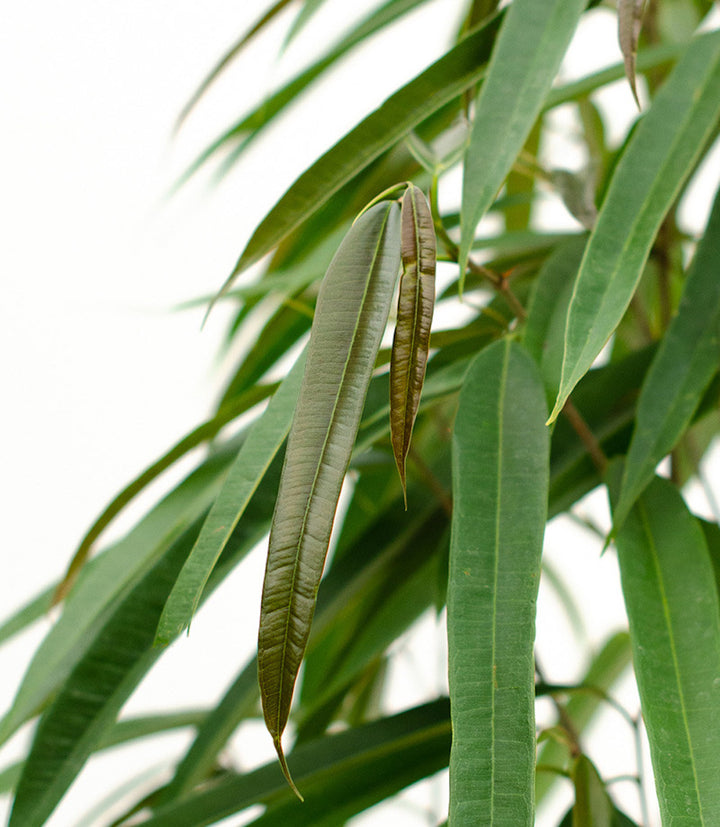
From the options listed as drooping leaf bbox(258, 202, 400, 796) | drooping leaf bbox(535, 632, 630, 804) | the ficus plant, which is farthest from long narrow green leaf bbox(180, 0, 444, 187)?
drooping leaf bbox(535, 632, 630, 804)

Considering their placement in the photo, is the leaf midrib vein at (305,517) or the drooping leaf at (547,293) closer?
the leaf midrib vein at (305,517)

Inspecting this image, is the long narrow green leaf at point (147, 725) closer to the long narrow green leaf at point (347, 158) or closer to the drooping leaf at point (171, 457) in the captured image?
the drooping leaf at point (171, 457)

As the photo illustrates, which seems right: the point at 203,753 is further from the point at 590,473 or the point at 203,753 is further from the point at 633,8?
the point at 633,8

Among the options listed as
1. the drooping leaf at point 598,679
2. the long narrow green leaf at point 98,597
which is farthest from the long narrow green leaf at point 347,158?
the drooping leaf at point 598,679

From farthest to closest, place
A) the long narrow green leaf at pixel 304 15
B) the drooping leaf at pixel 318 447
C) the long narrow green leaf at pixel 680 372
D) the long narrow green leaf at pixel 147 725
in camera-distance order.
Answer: the long narrow green leaf at pixel 147 725, the long narrow green leaf at pixel 304 15, the long narrow green leaf at pixel 680 372, the drooping leaf at pixel 318 447

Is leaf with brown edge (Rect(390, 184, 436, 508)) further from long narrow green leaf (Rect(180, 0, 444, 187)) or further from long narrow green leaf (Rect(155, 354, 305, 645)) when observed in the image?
long narrow green leaf (Rect(180, 0, 444, 187))

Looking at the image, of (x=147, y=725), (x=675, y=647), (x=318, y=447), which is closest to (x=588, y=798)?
(x=675, y=647)
